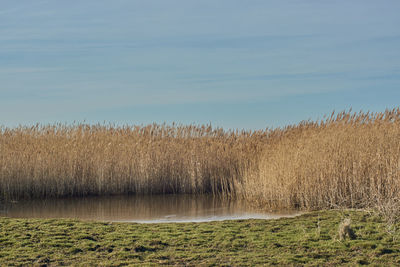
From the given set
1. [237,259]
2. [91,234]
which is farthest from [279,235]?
[91,234]

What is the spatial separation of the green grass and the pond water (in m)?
1.39

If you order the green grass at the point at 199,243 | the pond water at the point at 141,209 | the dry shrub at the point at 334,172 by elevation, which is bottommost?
the green grass at the point at 199,243

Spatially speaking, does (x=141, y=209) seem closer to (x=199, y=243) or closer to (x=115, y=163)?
(x=115, y=163)

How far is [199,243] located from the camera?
20.4 ft

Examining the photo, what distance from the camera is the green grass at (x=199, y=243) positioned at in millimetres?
5484

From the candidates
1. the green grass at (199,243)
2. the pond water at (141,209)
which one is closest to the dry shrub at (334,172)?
the pond water at (141,209)

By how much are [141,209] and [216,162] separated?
11.3ft

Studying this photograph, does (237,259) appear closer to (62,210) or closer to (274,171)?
(274,171)

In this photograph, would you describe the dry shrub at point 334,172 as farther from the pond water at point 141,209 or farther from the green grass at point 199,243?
the green grass at point 199,243

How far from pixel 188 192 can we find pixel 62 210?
3823 millimetres

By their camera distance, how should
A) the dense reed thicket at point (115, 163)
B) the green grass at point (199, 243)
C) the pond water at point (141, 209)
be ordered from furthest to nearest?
the dense reed thicket at point (115, 163), the pond water at point (141, 209), the green grass at point (199, 243)

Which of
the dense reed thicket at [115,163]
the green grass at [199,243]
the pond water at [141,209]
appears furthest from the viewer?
the dense reed thicket at [115,163]

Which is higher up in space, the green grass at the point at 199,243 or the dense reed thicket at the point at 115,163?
the dense reed thicket at the point at 115,163

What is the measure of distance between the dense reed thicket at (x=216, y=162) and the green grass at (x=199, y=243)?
1813mm
